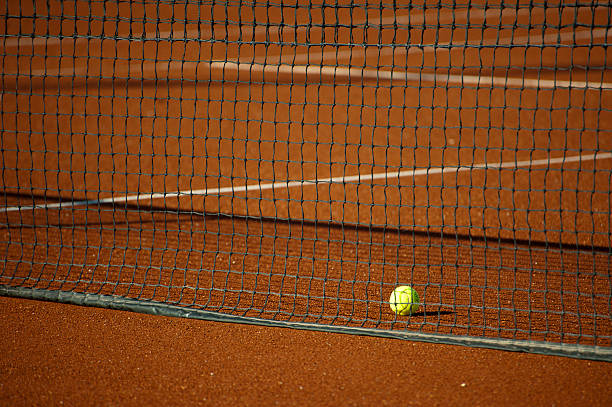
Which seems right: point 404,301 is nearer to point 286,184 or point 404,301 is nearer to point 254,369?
point 254,369

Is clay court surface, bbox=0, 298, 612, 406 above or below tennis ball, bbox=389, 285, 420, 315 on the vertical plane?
below

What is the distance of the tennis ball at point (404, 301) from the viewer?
15.0 feet

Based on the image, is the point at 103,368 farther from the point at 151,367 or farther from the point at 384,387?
the point at 384,387

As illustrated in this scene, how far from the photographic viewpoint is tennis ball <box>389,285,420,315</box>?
4.59m

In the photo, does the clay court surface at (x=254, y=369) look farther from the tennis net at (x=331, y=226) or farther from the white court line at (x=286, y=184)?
the white court line at (x=286, y=184)

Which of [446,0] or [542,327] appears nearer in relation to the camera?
[542,327]

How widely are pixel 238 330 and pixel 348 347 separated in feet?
2.48

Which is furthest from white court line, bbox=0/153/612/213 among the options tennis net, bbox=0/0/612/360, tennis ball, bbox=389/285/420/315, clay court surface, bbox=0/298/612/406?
clay court surface, bbox=0/298/612/406

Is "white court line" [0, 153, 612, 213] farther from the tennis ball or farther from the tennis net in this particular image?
the tennis ball

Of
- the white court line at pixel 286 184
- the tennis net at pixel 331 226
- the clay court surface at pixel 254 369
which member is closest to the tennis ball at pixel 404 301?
the tennis net at pixel 331 226

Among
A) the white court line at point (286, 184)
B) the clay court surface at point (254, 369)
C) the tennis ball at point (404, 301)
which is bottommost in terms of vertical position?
the clay court surface at point (254, 369)

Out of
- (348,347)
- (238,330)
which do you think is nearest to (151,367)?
(238,330)

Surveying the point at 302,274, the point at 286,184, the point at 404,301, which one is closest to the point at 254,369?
the point at 404,301

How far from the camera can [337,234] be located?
6219 millimetres
